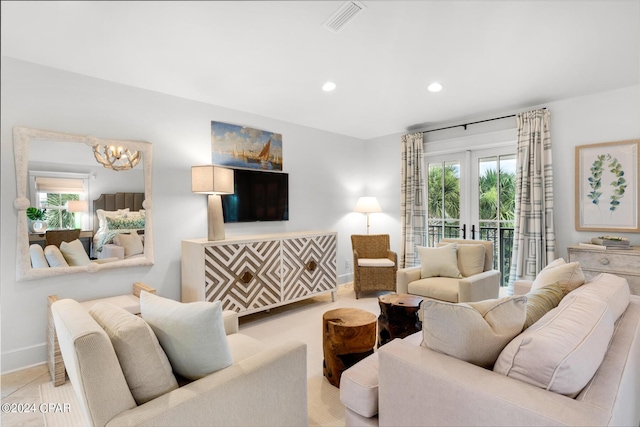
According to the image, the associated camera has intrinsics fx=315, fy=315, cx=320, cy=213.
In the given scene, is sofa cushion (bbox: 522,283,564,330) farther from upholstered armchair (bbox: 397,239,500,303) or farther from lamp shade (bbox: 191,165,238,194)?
lamp shade (bbox: 191,165,238,194)

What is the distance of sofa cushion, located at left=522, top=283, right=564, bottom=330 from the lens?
134 centimetres

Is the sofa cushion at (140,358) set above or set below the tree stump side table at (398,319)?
above

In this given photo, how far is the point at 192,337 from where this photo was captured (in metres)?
1.22

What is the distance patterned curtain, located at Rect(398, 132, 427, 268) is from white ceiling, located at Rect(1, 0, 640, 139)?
70 cm

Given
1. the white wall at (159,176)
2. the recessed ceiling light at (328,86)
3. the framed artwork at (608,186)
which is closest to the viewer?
the white wall at (159,176)

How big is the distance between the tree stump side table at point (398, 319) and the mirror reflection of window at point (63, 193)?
7.21ft

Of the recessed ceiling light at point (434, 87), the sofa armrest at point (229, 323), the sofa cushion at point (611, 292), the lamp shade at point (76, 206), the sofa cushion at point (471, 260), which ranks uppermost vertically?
the recessed ceiling light at point (434, 87)

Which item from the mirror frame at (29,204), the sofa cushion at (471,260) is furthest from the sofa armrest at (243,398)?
the sofa cushion at (471,260)

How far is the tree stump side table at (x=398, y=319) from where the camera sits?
2.24 metres

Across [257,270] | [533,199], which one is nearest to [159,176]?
[257,270]

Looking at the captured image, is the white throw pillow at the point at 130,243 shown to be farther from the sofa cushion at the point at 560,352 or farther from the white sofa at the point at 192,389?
the sofa cushion at the point at 560,352

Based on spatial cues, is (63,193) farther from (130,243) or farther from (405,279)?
(405,279)

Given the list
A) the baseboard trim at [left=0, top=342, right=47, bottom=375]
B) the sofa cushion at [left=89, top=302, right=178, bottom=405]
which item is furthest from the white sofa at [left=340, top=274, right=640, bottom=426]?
the baseboard trim at [left=0, top=342, right=47, bottom=375]

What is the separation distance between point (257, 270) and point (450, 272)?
6.66ft
